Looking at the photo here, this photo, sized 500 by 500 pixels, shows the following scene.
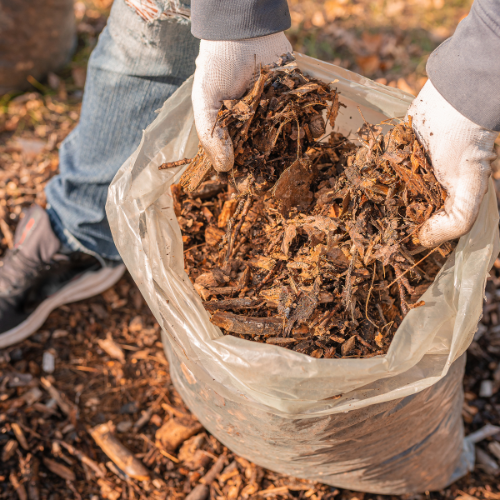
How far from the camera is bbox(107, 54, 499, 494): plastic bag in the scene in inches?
38.1

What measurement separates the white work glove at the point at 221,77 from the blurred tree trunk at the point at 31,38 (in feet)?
5.90

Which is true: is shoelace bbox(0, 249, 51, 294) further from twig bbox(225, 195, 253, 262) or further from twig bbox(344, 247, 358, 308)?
twig bbox(344, 247, 358, 308)

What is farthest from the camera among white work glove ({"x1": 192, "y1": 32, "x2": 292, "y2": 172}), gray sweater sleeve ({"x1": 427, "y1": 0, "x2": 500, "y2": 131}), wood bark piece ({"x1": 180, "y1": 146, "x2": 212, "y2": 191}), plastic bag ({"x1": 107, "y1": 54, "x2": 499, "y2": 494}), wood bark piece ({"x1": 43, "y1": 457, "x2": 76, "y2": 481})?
wood bark piece ({"x1": 43, "y1": 457, "x2": 76, "y2": 481})

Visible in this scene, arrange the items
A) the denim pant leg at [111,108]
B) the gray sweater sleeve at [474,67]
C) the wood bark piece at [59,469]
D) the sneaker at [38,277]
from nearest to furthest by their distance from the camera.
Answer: the gray sweater sleeve at [474,67] → the denim pant leg at [111,108] → the wood bark piece at [59,469] → the sneaker at [38,277]

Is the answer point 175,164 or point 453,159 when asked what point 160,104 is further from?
point 453,159

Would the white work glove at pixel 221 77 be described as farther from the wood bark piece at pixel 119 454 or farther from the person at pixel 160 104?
the wood bark piece at pixel 119 454

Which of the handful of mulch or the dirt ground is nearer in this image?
the handful of mulch

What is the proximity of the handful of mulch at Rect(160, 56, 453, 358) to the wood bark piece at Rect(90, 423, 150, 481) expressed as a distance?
27.0 inches

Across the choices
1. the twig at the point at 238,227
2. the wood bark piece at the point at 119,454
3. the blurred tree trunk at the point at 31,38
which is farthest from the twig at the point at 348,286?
the blurred tree trunk at the point at 31,38

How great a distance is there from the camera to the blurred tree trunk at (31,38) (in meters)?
2.32

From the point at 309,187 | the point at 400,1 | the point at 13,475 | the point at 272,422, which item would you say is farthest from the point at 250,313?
the point at 400,1

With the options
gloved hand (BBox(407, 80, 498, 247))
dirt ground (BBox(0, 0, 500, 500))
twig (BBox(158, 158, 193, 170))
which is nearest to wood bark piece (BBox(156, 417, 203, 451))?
dirt ground (BBox(0, 0, 500, 500))

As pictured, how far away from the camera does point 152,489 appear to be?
4.76 feet

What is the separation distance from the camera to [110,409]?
1605 millimetres
